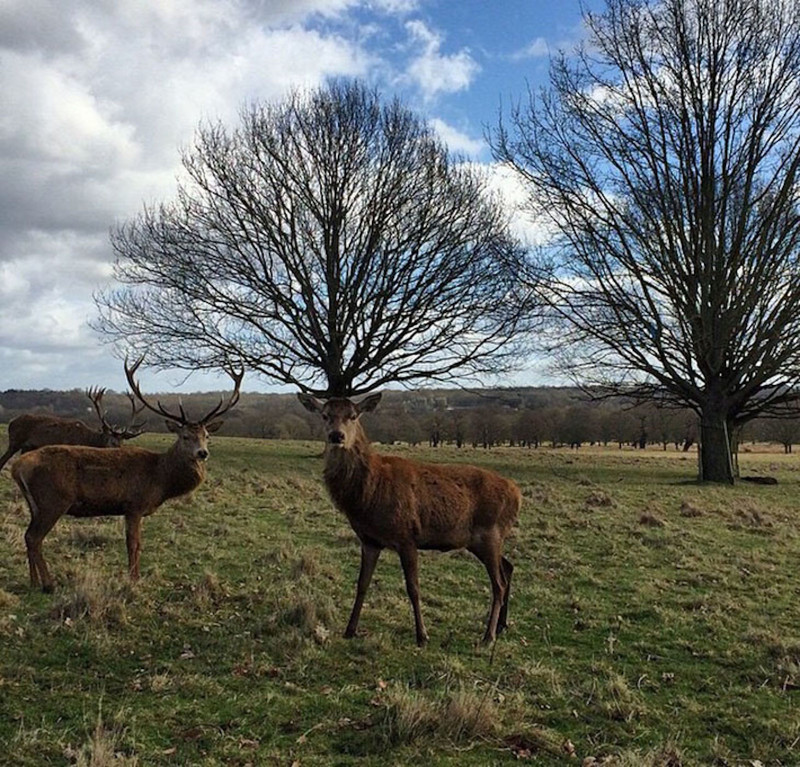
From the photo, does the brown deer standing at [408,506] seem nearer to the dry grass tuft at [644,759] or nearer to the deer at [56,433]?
the dry grass tuft at [644,759]

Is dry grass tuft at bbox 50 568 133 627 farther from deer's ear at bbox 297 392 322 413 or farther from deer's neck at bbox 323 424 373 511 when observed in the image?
deer's ear at bbox 297 392 322 413

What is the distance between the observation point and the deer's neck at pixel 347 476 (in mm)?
6855

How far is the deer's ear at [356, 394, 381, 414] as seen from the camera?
7.44m

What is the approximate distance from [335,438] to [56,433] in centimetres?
1105

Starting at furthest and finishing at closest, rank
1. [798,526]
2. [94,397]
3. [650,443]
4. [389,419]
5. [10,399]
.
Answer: [650,443] → [389,419] → [10,399] → [94,397] → [798,526]

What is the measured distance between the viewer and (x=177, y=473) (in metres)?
9.05

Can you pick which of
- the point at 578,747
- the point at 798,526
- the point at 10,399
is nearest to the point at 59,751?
the point at 578,747

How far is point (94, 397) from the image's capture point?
16.0 meters

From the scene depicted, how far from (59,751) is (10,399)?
4097cm

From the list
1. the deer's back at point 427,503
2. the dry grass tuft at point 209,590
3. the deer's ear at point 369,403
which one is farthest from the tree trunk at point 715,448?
the dry grass tuft at point 209,590

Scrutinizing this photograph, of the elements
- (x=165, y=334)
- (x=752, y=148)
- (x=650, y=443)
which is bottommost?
(x=650, y=443)

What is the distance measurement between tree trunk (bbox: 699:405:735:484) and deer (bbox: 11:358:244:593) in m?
18.4

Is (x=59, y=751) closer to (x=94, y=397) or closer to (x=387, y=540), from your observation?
(x=387, y=540)

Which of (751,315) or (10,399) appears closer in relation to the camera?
(751,315)
